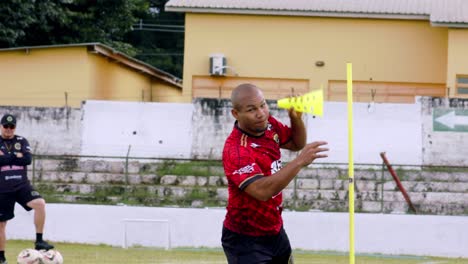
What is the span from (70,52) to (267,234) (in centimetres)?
2449

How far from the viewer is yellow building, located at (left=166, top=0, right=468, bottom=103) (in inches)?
1346

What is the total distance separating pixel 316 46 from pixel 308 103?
2615cm

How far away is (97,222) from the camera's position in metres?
22.5

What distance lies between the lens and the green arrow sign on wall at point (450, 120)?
2822 centimetres

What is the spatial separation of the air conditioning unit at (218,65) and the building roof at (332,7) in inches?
55.5

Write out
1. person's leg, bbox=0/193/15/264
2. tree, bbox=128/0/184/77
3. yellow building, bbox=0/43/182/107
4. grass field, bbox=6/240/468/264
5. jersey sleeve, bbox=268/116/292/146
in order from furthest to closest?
tree, bbox=128/0/184/77
yellow building, bbox=0/43/182/107
grass field, bbox=6/240/468/264
person's leg, bbox=0/193/15/264
jersey sleeve, bbox=268/116/292/146

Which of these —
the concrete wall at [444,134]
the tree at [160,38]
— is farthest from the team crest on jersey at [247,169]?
the tree at [160,38]

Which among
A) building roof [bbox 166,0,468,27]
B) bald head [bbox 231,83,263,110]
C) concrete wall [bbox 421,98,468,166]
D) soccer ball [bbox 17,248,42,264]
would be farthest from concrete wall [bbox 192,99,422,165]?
bald head [bbox 231,83,263,110]

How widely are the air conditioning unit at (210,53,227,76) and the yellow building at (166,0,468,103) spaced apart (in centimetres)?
3

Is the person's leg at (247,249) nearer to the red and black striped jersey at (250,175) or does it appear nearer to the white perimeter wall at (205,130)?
the red and black striped jersey at (250,175)

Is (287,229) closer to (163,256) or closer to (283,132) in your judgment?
(163,256)

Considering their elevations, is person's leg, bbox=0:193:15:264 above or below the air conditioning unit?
below

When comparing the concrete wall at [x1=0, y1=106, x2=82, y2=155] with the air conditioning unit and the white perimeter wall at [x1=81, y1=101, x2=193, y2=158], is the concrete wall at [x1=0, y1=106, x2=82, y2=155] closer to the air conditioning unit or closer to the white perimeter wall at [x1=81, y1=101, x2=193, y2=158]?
the white perimeter wall at [x1=81, y1=101, x2=193, y2=158]

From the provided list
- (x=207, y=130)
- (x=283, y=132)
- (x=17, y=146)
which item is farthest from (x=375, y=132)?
(x=283, y=132)
